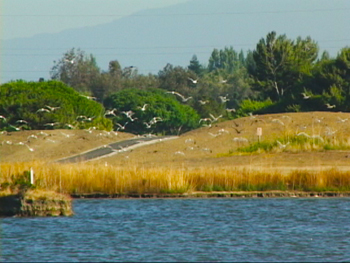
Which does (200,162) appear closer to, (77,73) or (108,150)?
(108,150)

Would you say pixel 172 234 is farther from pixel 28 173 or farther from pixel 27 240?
pixel 28 173

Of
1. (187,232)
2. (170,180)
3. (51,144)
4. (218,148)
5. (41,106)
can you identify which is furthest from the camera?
(41,106)

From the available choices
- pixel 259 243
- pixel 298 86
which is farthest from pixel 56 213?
pixel 298 86

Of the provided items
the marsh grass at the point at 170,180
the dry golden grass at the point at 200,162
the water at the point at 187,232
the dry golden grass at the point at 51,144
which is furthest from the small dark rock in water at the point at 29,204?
the dry golden grass at the point at 51,144

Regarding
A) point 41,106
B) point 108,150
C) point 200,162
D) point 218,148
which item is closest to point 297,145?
point 200,162

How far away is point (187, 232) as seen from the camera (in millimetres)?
35938

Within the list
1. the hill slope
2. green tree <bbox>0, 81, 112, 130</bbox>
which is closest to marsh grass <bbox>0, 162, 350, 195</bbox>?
the hill slope

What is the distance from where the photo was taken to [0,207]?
3738 centimetres

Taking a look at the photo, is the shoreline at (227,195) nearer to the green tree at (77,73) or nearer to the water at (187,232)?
the water at (187,232)

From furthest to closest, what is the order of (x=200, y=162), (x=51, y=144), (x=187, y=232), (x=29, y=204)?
(x=51, y=144) → (x=200, y=162) → (x=29, y=204) → (x=187, y=232)

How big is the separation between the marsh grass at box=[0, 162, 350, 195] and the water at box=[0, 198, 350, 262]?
2.67ft

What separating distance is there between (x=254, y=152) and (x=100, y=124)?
42.3 metres

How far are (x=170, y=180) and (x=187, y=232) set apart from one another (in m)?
9.27

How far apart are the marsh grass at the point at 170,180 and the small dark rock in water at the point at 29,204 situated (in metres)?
6.25
